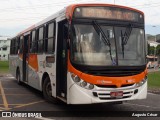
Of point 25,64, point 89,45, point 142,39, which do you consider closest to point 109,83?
point 89,45

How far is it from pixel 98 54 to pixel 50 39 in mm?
2711

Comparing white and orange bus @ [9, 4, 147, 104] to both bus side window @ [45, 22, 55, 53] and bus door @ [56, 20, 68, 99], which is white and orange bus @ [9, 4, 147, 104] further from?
bus side window @ [45, 22, 55, 53]

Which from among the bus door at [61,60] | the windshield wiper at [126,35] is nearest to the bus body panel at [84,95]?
the bus door at [61,60]

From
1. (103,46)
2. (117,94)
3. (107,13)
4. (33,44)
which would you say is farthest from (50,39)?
(117,94)

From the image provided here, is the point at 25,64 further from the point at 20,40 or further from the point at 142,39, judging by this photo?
the point at 142,39

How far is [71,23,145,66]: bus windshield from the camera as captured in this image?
30.5ft

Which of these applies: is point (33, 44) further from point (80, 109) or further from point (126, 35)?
point (126, 35)

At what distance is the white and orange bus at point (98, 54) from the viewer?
918 cm

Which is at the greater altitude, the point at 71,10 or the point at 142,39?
the point at 71,10

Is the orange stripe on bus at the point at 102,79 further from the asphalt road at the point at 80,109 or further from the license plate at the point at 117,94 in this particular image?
the asphalt road at the point at 80,109

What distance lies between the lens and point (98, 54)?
9359 mm

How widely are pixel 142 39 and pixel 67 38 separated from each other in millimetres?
2277

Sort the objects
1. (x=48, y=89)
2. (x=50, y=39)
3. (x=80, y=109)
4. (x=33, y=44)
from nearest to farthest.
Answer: (x=80, y=109)
(x=50, y=39)
(x=48, y=89)
(x=33, y=44)

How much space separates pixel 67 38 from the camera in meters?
9.59
